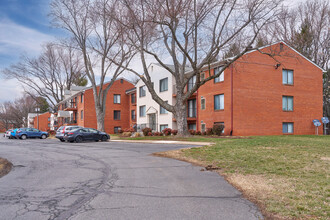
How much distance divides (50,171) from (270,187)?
A: 673 cm

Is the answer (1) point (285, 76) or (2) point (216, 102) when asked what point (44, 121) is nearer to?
(2) point (216, 102)

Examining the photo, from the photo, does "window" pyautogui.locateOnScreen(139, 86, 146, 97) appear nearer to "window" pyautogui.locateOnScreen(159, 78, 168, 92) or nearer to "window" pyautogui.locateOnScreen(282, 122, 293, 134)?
"window" pyautogui.locateOnScreen(159, 78, 168, 92)

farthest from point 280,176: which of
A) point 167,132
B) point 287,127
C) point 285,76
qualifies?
point 285,76

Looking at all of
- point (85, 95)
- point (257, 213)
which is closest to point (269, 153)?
point (257, 213)

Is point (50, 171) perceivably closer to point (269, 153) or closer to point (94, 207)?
point (94, 207)

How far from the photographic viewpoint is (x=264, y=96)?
28.2 m

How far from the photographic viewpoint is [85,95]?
4834 cm

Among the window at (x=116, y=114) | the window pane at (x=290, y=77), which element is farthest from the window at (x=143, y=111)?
the window pane at (x=290, y=77)

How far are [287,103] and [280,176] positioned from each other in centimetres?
2314

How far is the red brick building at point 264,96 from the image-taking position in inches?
1064

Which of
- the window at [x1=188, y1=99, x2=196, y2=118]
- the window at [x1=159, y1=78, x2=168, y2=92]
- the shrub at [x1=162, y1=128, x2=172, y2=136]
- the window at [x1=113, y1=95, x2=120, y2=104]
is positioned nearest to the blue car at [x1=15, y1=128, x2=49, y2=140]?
the window at [x1=113, y1=95, x2=120, y2=104]

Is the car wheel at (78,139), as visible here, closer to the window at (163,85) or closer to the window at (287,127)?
the window at (163,85)

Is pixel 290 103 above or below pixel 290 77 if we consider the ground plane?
below

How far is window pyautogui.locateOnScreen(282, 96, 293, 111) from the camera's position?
29266mm
